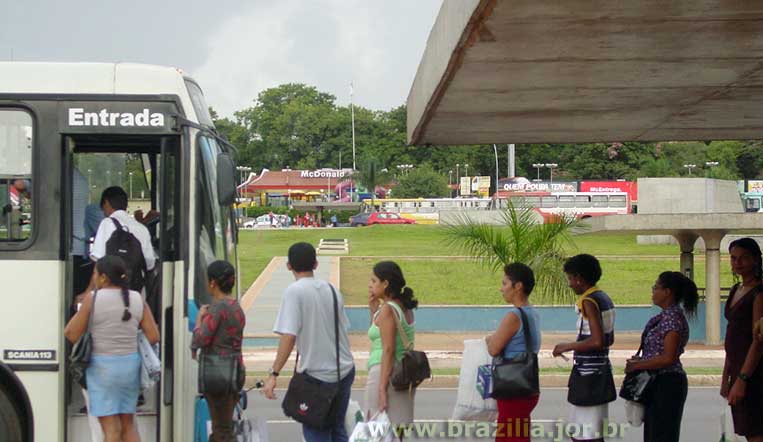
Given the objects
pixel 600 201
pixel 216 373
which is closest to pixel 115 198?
pixel 216 373

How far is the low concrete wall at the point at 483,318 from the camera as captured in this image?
22.2m

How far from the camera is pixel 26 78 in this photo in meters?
7.65

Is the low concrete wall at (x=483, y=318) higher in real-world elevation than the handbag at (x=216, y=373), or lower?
lower

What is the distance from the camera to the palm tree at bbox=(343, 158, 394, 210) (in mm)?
100375

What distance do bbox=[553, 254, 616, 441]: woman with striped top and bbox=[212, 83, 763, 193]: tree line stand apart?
7934 cm

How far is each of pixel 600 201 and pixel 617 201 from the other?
4.34 feet

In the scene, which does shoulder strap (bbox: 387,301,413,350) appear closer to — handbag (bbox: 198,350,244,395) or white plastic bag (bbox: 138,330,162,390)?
handbag (bbox: 198,350,244,395)

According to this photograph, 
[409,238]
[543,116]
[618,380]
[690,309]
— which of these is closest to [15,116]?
[543,116]

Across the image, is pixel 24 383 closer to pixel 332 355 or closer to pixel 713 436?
pixel 332 355

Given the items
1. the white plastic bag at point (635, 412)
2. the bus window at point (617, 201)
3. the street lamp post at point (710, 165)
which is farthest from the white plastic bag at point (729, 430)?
the street lamp post at point (710, 165)

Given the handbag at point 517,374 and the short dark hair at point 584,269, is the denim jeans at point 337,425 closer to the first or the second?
the handbag at point 517,374

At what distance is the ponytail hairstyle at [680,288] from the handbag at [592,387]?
723mm

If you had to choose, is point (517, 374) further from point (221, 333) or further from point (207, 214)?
point (207, 214)

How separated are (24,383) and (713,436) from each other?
7061 mm
